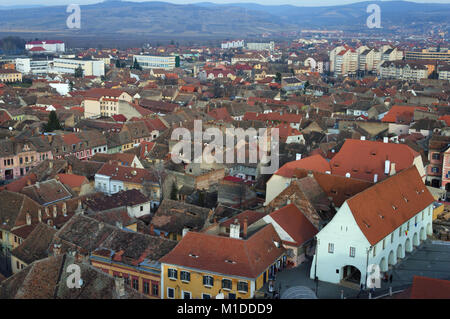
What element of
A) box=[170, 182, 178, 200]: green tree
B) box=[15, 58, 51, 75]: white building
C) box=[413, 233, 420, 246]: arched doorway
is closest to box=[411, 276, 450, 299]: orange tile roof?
box=[413, 233, 420, 246]: arched doorway

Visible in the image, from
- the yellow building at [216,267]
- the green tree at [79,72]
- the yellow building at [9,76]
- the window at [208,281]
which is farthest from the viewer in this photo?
the green tree at [79,72]

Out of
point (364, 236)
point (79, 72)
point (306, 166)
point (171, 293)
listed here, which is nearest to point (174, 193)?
point (306, 166)

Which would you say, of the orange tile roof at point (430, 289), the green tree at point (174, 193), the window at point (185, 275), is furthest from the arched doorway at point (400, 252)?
the green tree at point (174, 193)

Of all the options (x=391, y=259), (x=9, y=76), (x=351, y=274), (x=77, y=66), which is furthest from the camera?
(x=77, y=66)

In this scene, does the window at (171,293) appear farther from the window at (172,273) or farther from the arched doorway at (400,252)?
the arched doorway at (400,252)

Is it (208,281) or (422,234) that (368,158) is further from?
(208,281)

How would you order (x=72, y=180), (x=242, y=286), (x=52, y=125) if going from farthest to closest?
(x=52, y=125) → (x=72, y=180) → (x=242, y=286)
